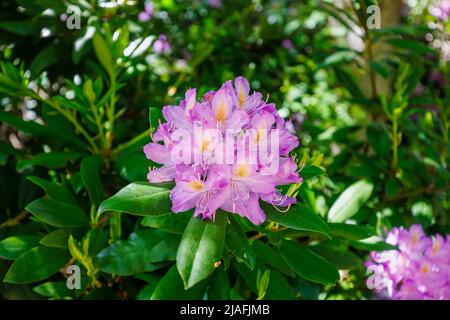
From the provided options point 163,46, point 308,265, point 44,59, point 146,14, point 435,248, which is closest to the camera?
point 308,265

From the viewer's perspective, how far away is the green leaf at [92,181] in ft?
4.22

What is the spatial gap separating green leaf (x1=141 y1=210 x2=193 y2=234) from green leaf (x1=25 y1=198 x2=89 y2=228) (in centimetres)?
22

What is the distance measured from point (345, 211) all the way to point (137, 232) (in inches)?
21.6

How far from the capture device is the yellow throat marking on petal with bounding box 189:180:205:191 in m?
0.93

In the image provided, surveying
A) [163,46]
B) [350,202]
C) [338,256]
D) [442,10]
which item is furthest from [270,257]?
[442,10]

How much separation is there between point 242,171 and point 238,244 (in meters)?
0.17

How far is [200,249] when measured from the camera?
98 centimetres

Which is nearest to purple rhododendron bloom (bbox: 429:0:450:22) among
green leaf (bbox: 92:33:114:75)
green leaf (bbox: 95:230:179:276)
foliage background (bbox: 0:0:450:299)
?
foliage background (bbox: 0:0:450:299)

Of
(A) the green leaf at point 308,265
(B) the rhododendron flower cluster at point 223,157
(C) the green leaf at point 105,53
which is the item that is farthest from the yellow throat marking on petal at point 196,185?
(C) the green leaf at point 105,53

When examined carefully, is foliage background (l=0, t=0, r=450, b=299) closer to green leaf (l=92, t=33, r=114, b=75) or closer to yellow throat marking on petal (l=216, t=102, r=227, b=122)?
green leaf (l=92, t=33, r=114, b=75)

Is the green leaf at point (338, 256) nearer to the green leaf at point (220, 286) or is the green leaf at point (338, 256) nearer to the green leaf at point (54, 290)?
the green leaf at point (220, 286)

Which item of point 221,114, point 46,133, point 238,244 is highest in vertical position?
point 221,114

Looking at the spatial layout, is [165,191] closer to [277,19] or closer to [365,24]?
[365,24]

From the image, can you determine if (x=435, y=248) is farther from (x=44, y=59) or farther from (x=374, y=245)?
(x=44, y=59)
